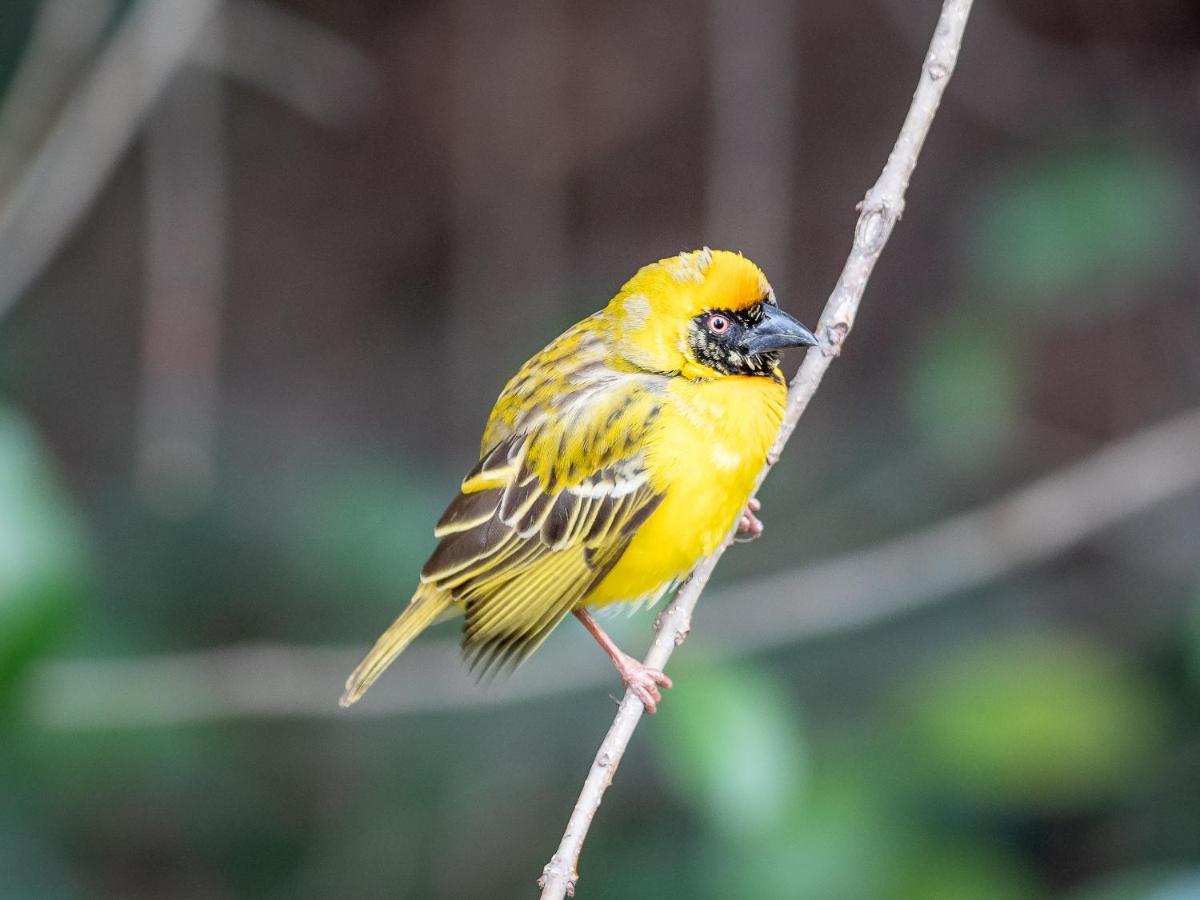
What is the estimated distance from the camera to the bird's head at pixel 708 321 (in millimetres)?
3736

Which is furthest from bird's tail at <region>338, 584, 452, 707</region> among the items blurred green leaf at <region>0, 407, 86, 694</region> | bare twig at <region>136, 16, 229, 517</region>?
bare twig at <region>136, 16, 229, 517</region>

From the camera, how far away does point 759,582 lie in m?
5.17

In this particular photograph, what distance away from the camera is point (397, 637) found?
3.87 meters

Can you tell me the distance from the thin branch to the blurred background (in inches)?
0.6

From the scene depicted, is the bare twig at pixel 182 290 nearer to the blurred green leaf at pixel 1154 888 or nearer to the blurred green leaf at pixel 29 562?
the blurred green leaf at pixel 29 562

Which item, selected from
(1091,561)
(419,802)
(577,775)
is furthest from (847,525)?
(419,802)

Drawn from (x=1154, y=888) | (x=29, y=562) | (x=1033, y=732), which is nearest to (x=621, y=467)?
(x=29, y=562)

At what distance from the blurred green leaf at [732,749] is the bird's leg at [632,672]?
0.11 meters

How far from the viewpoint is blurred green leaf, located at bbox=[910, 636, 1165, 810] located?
4.48 metres

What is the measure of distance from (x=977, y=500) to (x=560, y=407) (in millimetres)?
2731

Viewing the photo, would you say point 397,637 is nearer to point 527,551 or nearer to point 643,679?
point 527,551

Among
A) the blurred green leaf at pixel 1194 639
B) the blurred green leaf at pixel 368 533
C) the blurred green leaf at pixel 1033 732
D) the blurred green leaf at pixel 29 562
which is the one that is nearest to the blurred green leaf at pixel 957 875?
the blurred green leaf at pixel 1033 732

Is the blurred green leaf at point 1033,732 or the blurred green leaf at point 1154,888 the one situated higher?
the blurred green leaf at point 1154,888

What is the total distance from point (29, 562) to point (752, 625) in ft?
7.48
